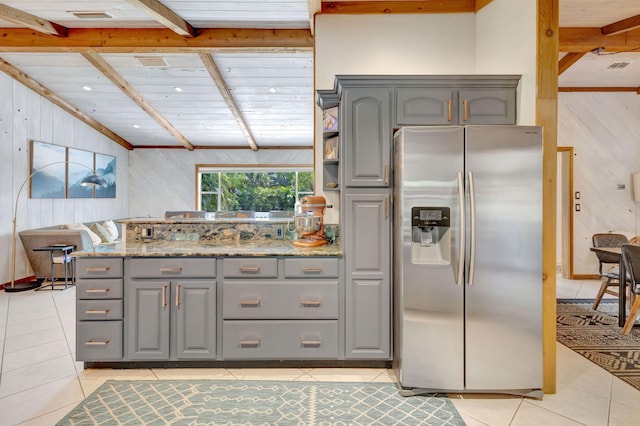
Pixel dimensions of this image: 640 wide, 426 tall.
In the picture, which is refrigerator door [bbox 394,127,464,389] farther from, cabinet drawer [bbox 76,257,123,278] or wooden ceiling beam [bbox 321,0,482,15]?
cabinet drawer [bbox 76,257,123,278]

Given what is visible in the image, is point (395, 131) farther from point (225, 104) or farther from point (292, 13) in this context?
point (225, 104)

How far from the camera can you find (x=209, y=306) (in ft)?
8.45

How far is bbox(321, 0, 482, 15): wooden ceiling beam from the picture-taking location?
10.7 feet

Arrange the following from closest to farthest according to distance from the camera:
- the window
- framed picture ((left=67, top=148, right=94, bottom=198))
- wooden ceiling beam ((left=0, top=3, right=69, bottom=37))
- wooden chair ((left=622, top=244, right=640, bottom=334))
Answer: wooden chair ((left=622, top=244, right=640, bottom=334))
wooden ceiling beam ((left=0, top=3, right=69, bottom=37))
framed picture ((left=67, top=148, right=94, bottom=198))
the window

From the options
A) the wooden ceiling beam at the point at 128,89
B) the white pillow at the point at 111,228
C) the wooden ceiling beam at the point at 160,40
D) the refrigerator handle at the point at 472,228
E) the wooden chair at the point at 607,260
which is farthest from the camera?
the white pillow at the point at 111,228

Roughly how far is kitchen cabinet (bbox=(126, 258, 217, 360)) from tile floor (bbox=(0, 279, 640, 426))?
17 cm

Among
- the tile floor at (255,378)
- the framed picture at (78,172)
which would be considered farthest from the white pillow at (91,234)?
the tile floor at (255,378)

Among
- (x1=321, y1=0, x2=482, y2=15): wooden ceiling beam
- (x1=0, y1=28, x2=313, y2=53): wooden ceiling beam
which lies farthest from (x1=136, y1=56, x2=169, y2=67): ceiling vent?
(x1=321, y1=0, x2=482, y2=15): wooden ceiling beam

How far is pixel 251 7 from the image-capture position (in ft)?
12.3

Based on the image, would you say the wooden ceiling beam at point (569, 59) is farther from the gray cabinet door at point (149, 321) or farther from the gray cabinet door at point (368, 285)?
the gray cabinet door at point (149, 321)

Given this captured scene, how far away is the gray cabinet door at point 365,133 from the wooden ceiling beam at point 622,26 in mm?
3329

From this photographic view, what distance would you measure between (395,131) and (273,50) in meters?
2.49

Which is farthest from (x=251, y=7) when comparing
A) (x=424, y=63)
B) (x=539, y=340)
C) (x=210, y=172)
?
(x=210, y=172)

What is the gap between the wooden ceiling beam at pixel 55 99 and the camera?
17.1 feet
